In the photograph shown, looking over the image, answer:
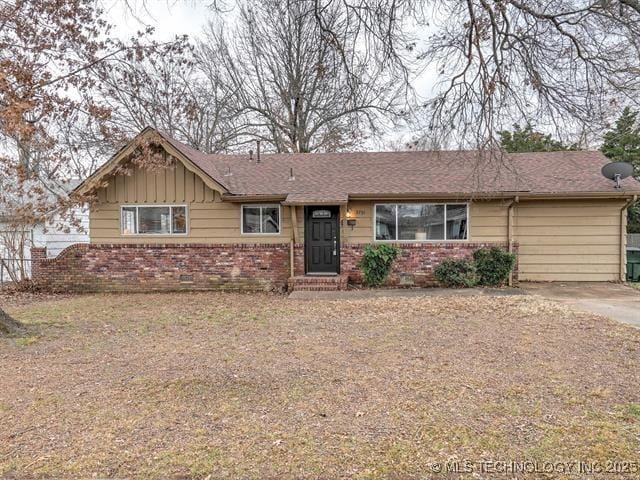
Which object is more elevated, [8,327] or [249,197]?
[249,197]

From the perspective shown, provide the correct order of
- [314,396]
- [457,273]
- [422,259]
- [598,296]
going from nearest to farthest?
[314,396], [598,296], [457,273], [422,259]

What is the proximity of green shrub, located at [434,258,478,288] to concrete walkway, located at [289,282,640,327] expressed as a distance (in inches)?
16.9

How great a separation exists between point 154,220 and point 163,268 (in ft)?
4.73

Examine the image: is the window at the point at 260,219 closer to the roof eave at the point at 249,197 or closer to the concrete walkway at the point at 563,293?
the roof eave at the point at 249,197

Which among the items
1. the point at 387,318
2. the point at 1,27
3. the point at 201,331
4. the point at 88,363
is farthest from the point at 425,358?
the point at 1,27

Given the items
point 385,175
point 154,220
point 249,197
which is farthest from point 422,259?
point 154,220

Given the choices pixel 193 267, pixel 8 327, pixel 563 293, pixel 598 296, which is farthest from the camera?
pixel 193 267

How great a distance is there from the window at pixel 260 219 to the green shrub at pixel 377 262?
2696mm

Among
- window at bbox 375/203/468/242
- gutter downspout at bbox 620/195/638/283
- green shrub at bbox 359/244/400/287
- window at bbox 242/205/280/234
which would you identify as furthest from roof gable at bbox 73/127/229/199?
gutter downspout at bbox 620/195/638/283

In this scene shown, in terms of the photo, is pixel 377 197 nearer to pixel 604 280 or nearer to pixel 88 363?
pixel 604 280

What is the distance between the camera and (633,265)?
12.8 meters

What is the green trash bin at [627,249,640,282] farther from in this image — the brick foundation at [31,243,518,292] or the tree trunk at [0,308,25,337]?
the tree trunk at [0,308,25,337]

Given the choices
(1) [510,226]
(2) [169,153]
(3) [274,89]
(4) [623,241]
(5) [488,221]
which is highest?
(3) [274,89]

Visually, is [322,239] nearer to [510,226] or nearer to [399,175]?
[399,175]
